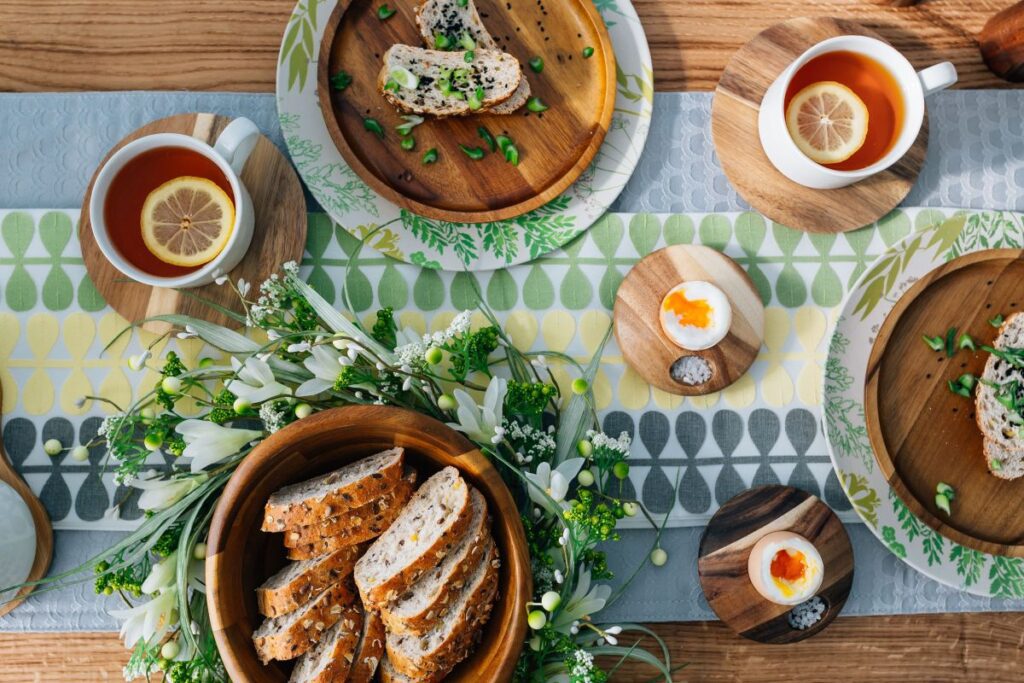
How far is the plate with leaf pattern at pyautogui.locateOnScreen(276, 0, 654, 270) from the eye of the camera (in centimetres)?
125

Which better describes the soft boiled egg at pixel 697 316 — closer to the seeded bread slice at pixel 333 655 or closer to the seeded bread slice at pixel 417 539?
the seeded bread slice at pixel 417 539

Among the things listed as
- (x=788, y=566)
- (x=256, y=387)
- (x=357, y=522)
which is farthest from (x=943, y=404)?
(x=256, y=387)

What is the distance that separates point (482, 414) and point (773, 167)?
0.69m

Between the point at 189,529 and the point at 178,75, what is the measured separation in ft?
2.62

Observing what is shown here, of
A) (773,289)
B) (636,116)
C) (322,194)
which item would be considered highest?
(636,116)

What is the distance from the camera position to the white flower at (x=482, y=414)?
1.07 m

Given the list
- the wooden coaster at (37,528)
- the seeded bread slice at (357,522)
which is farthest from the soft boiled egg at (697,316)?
the wooden coaster at (37,528)

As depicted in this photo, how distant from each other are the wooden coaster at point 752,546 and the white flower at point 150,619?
0.84m

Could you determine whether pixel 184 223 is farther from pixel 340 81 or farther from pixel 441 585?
pixel 441 585

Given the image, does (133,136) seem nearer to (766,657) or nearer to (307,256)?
(307,256)

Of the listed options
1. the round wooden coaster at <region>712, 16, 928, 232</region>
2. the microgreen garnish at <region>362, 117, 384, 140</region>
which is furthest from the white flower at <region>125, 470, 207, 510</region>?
the round wooden coaster at <region>712, 16, 928, 232</region>

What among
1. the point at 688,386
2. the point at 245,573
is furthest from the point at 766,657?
the point at 245,573

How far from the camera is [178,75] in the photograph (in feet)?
4.29

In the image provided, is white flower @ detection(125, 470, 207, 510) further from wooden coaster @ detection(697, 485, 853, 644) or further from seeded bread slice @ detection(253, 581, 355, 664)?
wooden coaster @ detection(697, 485, 853, 644)
